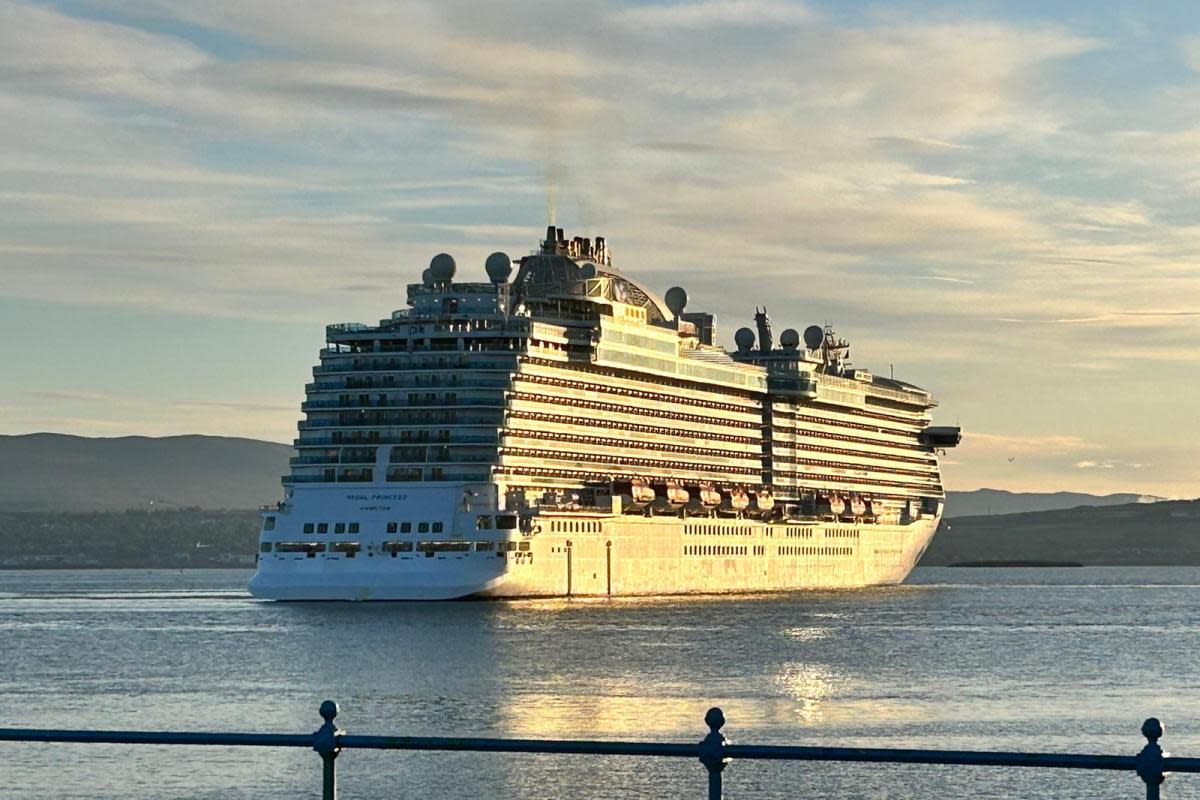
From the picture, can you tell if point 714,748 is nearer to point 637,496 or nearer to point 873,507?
point 637,496

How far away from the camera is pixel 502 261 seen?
14262 centimetres

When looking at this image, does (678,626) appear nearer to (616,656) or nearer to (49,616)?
(616,656)

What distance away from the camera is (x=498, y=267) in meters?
143

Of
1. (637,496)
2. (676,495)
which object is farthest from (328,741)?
(676,495)

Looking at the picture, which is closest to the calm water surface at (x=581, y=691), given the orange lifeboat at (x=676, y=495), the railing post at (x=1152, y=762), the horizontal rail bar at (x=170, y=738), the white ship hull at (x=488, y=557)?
the white ship hull at (x=488, y=557)

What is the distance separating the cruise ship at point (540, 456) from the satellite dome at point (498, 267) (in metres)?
0.14

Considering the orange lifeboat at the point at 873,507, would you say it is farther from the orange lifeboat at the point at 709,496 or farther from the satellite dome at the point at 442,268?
the satellite dome at the point at 442,268

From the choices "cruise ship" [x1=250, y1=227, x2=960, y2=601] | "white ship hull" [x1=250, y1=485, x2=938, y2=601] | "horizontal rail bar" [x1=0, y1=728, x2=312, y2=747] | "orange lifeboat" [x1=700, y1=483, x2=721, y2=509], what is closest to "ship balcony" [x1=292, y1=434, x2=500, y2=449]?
"cruise ship" [x1=250, y1=227, x2=960, y2=601]

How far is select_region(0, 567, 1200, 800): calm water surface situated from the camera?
3931cm

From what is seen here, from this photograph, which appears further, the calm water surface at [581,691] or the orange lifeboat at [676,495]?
the orange lifeboat at [676,495]

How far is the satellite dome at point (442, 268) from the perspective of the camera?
13612cm

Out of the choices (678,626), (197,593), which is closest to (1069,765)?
(678,626)

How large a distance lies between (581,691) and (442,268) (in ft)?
248

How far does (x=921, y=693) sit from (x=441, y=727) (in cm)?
1751
